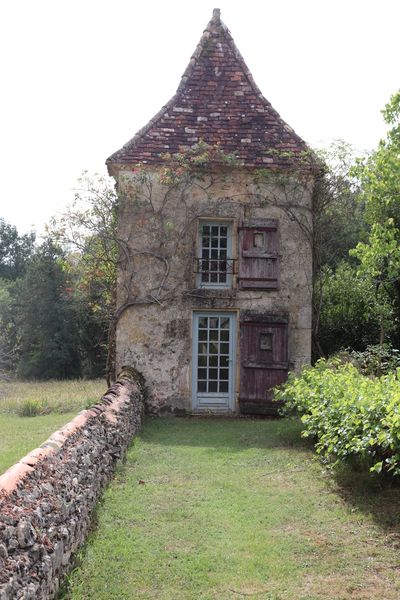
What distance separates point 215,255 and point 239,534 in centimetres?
880

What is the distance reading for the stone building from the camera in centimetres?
1365

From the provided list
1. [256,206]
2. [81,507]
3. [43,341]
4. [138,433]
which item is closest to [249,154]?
[256,206]

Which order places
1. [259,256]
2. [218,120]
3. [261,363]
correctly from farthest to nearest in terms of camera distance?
[218,120] < [259,256] < [261,363]

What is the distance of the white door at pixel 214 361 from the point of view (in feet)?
45.3

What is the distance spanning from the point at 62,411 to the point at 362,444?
37.0 ft

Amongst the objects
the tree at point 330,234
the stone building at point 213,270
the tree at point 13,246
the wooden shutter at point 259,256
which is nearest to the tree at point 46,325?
the tree at point 330,234

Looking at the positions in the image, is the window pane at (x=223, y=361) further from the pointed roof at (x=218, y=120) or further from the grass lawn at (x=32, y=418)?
the pointed roof at (x=218, y=120)

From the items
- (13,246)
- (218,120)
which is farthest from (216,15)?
(13,246)

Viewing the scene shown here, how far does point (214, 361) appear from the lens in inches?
548

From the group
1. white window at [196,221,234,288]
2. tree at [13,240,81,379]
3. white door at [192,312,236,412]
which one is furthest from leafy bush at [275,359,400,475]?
tree at [13,240,81,379]

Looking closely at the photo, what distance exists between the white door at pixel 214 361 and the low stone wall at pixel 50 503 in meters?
5.95

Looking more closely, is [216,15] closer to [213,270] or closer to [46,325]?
[213,270]

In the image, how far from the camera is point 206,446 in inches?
403

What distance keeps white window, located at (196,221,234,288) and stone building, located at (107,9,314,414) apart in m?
0.02
